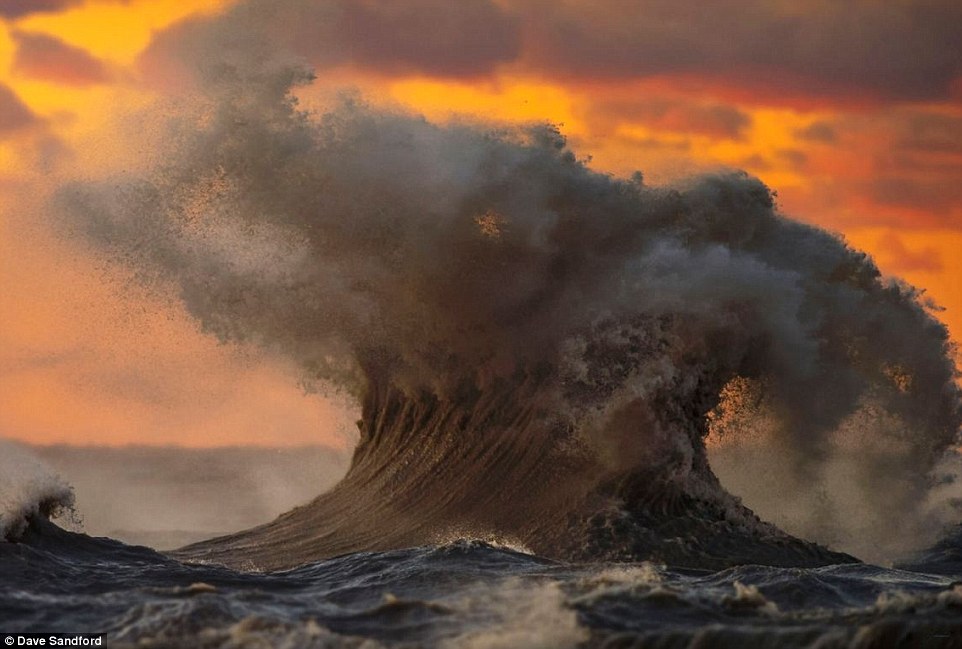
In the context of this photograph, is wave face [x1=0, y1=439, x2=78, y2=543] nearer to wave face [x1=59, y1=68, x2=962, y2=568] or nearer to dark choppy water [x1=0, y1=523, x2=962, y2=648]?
dark choppy water [x1=0, y1=523, x2=962, y2=648]

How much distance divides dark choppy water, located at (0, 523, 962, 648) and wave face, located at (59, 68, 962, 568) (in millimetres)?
4601

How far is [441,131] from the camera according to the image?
25656 millimetres

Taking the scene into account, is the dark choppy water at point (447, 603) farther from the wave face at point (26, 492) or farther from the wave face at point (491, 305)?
the wave face at point (491, 305)

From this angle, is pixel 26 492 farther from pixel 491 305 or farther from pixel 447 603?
pixel 491 305

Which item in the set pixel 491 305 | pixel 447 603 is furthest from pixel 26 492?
pixel 491 305

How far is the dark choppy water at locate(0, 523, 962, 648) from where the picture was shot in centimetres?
1386

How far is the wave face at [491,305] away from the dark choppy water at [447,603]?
4601 millimetres

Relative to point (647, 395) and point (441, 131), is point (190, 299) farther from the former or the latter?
point (647, 395)

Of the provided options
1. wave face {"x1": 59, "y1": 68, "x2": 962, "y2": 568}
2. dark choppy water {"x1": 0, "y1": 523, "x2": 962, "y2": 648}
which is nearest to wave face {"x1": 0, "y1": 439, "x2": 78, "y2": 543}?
dark choppy water {"x1": 0, "y1": 523, "x2": 962, "y2": 648}

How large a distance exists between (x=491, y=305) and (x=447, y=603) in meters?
10.2

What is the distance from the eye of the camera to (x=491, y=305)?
25.0 m

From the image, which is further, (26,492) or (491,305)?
(491,305)

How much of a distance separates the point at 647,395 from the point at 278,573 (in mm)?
7524

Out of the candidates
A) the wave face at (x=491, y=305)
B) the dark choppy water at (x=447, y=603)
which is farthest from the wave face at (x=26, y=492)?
the wave face at (x=491, y=305)
